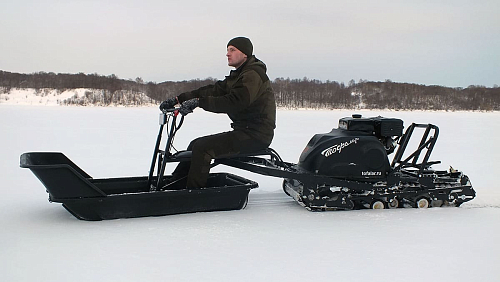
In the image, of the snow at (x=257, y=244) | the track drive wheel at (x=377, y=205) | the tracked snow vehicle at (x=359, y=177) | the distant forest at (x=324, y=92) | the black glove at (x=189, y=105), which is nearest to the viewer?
the snow at (x=257, y=244)

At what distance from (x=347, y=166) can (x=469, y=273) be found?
1.74m

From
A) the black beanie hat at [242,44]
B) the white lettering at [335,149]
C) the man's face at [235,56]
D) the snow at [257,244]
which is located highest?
the black beanie hat at [242,44]

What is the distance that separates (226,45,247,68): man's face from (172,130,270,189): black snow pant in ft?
2.19

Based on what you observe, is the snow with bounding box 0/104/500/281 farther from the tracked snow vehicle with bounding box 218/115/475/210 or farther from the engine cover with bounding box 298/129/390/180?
the engine cover with bounding box 298/129/390/180

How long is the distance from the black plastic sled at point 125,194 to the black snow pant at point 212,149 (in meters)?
0.13

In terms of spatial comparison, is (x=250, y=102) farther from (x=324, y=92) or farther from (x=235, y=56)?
(x=324, y=92)

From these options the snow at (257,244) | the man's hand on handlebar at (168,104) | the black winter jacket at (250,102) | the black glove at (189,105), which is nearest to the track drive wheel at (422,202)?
the snow at (257,244)

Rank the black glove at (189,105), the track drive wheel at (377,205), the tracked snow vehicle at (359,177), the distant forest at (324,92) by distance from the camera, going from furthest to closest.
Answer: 1. the distant forest at (324,92)
2. the track drive wheel at (377,205)
3. the tracked snow vehicle at (359,177)
4. the black glove at (189,105)

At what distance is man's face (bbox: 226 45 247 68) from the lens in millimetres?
4441

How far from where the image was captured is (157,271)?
2.81 metres

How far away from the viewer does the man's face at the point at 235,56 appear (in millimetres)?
4441

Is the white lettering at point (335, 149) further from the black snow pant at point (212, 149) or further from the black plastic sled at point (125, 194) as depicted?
the black plastic sled at point (125, 194)

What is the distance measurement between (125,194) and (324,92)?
68711mm

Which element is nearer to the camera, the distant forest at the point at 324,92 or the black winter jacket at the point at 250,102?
the black winter jacket at the point at 250,102
